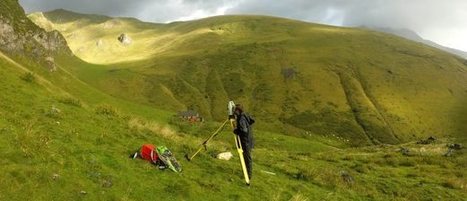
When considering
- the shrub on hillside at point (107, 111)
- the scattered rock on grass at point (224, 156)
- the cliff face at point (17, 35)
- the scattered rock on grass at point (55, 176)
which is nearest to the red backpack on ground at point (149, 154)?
the scattered rock on grass at point (55, 176)

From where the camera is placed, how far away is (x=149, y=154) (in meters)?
21.2

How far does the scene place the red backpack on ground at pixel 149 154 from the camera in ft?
69.2

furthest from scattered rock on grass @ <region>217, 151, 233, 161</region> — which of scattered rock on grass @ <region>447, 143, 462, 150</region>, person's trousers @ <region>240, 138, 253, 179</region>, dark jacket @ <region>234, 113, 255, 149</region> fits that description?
scattered rock on grass @ <region>447, 143, 462, 150</region>

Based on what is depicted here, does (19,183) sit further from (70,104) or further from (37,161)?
(70,104)

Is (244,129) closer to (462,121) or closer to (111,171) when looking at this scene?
(111,171)

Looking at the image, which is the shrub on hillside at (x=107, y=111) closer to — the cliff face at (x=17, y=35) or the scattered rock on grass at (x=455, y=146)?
the scattered rock on grass at (x=455, y=146)

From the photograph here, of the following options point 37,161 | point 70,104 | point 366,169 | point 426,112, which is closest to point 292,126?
point 426,112

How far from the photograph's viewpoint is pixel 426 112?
18775 centimetres

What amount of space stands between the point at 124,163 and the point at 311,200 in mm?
8529

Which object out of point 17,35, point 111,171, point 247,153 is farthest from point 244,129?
point 17,35

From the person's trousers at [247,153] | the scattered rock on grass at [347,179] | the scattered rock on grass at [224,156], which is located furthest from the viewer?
the scattered rock on grass at [347,179]

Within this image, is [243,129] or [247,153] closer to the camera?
[243,129]

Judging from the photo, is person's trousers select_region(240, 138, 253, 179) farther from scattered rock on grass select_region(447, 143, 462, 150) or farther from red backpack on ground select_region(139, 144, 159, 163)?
scattered rock on grass select_region(447, 143, 462, 150)

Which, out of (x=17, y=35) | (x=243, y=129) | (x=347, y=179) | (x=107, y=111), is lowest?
(x=347, y=179)
